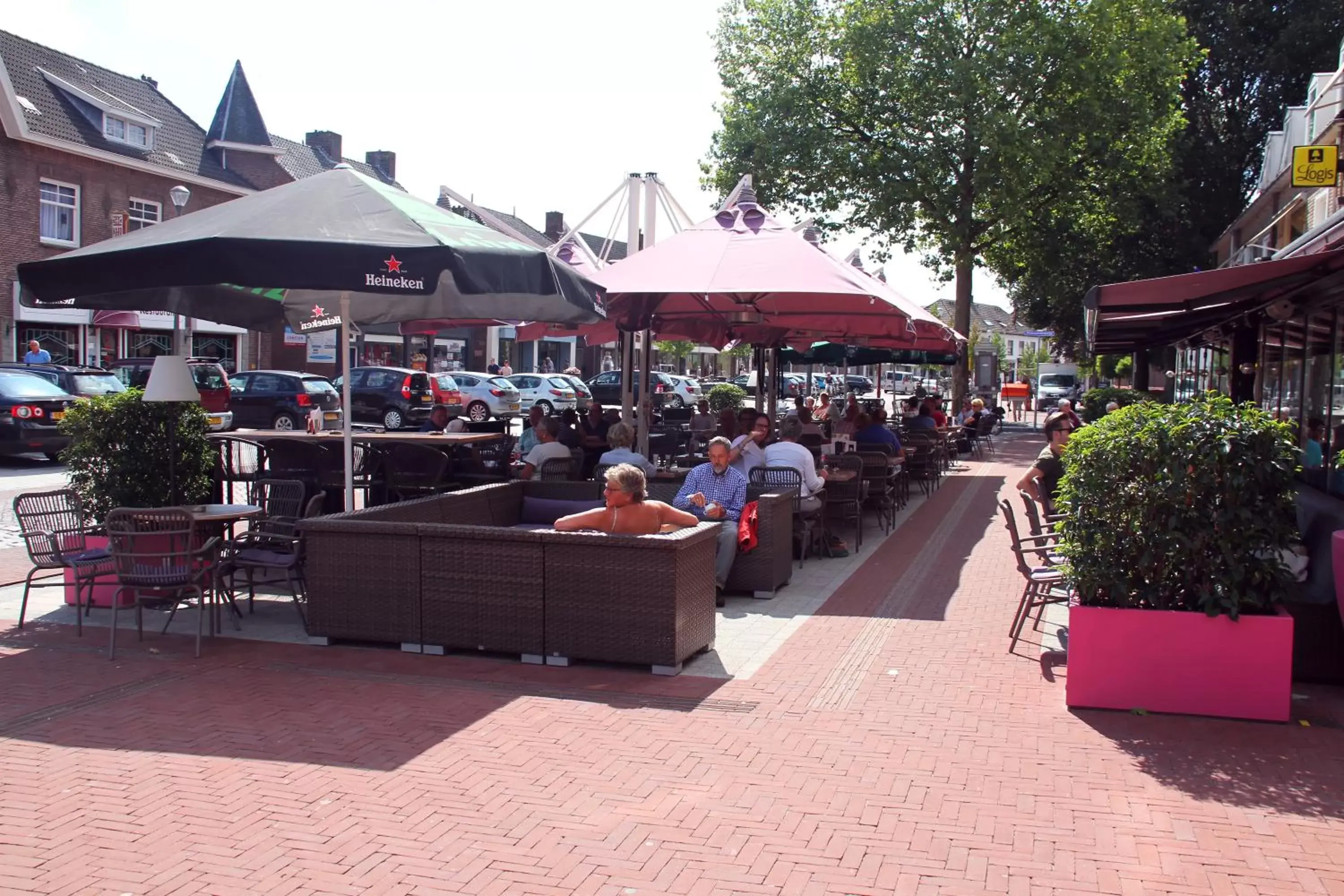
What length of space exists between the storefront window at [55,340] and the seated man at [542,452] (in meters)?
24.2

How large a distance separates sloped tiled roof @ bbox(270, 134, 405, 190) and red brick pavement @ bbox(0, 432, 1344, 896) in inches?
1490

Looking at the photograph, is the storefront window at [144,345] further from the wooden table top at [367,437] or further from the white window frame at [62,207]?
the wooden table top at [367,437]

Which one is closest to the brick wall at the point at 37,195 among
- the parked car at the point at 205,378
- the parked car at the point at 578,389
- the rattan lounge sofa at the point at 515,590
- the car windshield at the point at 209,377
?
the parked car at the point at 205,378

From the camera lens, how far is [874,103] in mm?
29469

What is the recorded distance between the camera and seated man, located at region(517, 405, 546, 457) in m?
11.3

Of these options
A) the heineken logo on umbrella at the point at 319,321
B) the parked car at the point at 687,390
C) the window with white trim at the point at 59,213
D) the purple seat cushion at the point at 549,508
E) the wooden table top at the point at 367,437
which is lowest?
the purple seat cushion at the point at 549,508

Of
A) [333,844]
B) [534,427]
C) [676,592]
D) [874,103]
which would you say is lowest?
[333,844]

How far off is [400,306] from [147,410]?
10.2 feet

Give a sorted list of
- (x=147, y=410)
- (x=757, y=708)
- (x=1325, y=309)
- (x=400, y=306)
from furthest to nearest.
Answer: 1. (x=400, y=306)
2. (x=1325, y=309)
3. (x=147, y=410)
4. (x=757, y=708)

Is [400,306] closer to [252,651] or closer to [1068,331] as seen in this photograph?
[252,651]

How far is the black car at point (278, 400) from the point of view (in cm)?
2623

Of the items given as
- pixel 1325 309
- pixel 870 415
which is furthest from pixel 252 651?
pixel 870 415

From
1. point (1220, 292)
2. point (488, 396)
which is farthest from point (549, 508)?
point (488, 396)

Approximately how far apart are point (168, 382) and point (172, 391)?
7 centimetres
